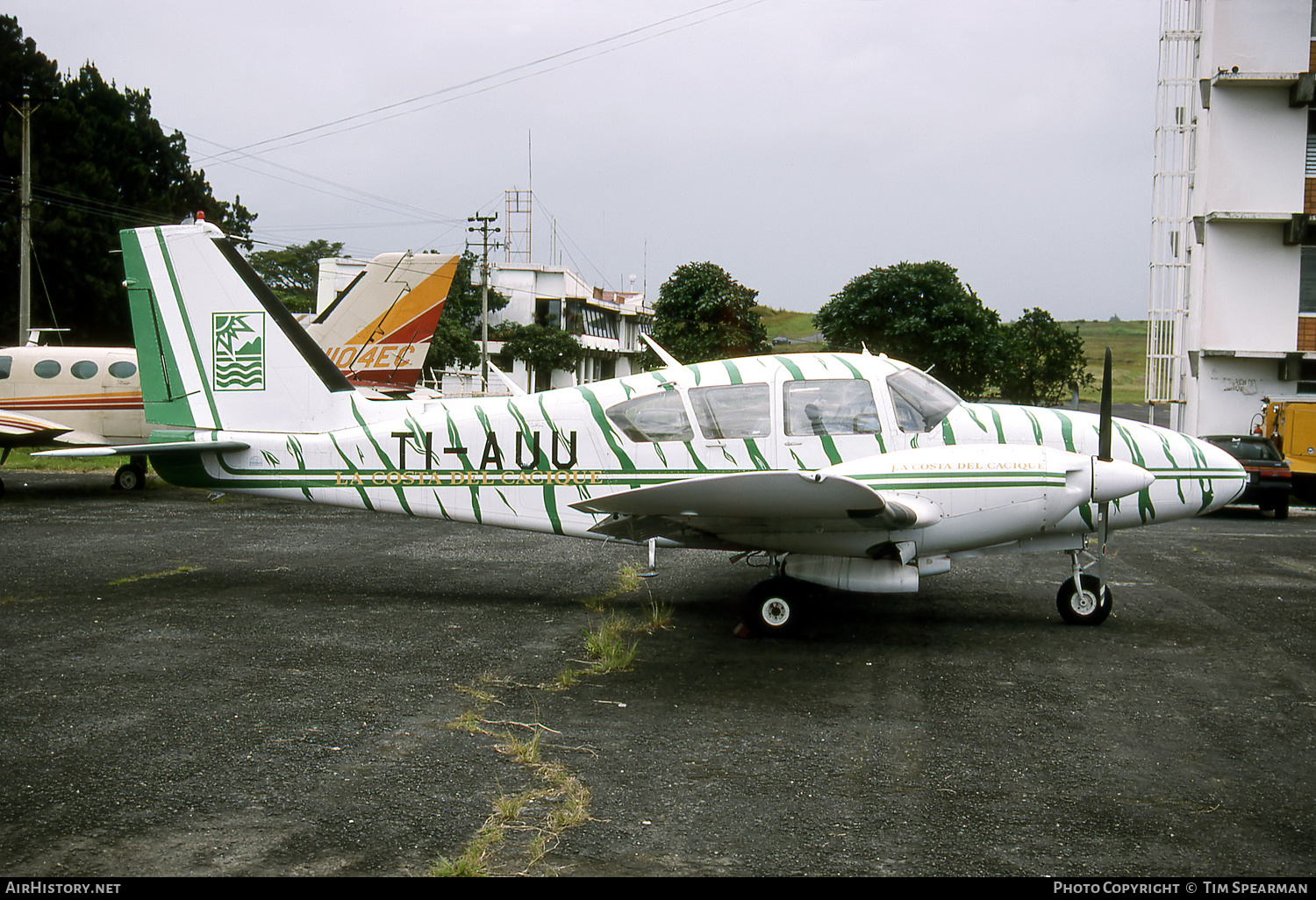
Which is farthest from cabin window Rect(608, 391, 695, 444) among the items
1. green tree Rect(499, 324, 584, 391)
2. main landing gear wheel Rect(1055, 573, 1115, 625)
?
green tree Rect(499, 324, 584, 391)

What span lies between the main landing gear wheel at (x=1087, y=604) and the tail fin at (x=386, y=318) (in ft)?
47.3

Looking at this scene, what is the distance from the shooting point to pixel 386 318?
63.6 ft

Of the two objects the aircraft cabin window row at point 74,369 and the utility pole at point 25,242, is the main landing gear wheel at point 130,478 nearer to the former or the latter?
the aircraft cabin window row at point 74,369

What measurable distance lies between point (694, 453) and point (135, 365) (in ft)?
47.7

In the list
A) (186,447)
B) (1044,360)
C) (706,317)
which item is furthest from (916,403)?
(1044,360)

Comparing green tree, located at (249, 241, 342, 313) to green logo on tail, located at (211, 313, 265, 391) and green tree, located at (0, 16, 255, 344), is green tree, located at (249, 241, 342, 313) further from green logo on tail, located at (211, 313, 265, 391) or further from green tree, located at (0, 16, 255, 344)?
green logo on tail, located at (211, 313, 265, 391)

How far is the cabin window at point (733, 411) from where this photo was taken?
27.3 feet

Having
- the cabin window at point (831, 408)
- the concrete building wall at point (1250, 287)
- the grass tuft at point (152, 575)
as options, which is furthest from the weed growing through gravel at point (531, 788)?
the concrete building wall at point (1250, 287)

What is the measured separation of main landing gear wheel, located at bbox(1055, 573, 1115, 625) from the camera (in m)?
8.30

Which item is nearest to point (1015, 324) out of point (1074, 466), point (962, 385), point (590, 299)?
point (962, 385)

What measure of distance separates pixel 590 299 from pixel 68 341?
49396 mm

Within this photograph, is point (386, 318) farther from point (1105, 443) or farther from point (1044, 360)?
point (1044, 360)

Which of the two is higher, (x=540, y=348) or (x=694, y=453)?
(x=540, y=348)

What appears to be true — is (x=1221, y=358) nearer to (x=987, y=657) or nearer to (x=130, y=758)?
(x=987, y=657)
